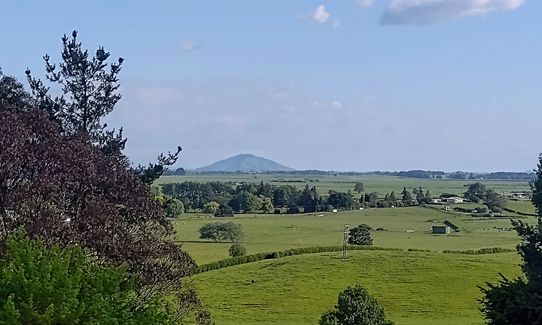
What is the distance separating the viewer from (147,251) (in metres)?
20.2

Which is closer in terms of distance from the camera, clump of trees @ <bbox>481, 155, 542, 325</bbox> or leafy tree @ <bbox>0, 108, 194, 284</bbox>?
leafy tree @ <bbox>0, 108, 194, 284</bbox>

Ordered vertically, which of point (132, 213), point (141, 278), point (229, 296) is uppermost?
point (132, 213)

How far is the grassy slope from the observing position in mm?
50000

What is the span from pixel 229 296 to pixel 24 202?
126ft

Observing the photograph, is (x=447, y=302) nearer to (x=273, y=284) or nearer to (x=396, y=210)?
(x=273, y=284)

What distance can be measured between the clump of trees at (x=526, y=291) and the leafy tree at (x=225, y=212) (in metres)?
85.3

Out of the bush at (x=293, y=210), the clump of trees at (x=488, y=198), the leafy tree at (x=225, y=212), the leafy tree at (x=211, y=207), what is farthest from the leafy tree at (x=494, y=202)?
the leafy tree at (x=211, y=207)

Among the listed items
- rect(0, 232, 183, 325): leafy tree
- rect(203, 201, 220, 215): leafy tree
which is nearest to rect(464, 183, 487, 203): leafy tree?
rect(203, 201, 220, 215): leafy tree

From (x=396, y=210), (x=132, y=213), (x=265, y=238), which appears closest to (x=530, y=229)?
(x=132, y=213)

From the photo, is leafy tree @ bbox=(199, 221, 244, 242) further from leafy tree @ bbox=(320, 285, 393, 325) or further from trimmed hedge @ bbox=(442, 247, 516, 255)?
leafy tree @ bbox=(320, 285, 393, 325)

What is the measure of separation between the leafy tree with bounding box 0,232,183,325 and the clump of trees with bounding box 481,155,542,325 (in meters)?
15.5

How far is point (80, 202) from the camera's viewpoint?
65.5ft

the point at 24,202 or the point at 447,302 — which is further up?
the point at 24,202

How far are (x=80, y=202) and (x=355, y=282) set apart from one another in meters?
41.8
